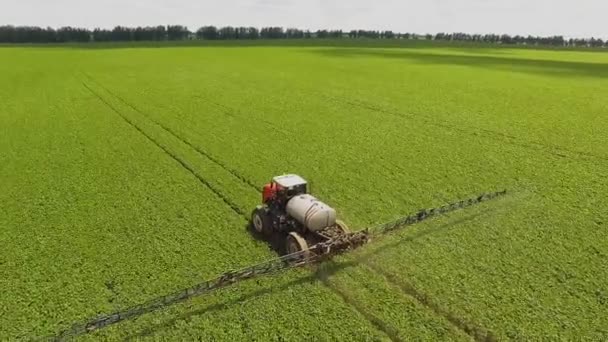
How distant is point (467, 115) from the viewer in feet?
104

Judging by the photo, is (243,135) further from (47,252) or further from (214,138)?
(47,252)

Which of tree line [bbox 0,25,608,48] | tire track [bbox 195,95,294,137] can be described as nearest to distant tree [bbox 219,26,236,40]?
tree line [bbox 0,25,608,48]

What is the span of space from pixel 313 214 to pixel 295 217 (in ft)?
2.65

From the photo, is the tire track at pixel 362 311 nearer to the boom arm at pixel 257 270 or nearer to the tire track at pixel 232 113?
the boom arm at pixel 257 270

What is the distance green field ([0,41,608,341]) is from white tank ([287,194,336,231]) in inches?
49.7

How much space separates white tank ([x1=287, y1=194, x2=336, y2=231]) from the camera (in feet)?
40.9

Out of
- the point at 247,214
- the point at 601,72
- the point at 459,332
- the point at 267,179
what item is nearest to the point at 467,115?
the point at 267,179

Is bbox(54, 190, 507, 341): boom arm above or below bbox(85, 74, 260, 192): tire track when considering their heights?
below

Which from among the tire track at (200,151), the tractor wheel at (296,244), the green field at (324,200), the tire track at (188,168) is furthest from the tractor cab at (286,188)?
the tire track at (200,151)

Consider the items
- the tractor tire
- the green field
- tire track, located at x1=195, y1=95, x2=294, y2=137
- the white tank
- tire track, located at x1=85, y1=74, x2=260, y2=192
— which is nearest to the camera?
the green field

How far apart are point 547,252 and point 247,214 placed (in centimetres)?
997

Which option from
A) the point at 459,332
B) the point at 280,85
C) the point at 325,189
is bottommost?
the point at 459,332

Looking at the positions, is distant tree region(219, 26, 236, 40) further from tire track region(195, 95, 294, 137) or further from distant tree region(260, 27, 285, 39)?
tire track region(195, 95, 294, 137)

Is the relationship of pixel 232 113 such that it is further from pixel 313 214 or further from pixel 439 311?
pixel 439 311
